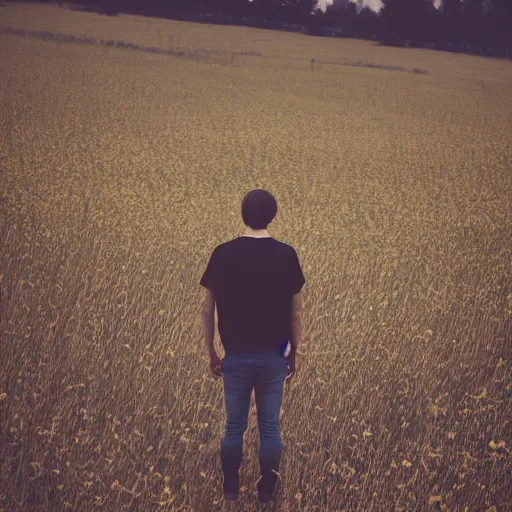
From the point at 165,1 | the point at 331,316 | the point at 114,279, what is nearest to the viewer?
the point at 331,316

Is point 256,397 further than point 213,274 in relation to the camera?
Yes

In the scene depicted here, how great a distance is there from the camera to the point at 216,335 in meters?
5.16

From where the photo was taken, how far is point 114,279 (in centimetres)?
615

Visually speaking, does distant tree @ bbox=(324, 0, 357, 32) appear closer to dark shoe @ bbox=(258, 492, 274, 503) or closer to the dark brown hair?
the dark brown hair

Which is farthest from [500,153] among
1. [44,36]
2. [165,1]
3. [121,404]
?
[165,1]

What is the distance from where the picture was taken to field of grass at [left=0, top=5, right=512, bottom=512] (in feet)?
11.3

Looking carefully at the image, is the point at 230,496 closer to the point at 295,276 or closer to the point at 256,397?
the point at 256,397

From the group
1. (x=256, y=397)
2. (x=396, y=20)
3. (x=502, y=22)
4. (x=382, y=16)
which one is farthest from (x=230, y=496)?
(x=382, y=16)

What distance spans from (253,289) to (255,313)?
0.14 meters

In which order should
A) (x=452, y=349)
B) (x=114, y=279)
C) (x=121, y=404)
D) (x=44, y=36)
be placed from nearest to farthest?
1. (x=121, y=404)
2. (x=452, y=349)
3. (x=114, y=279)
4. (x=44, y=36)

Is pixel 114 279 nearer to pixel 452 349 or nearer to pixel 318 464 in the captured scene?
pixel 318 464

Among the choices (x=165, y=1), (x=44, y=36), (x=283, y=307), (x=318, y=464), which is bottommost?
(x=318, y=464)

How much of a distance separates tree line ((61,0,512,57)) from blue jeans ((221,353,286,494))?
69347 millimetres

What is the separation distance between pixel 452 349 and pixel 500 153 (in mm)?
16432
